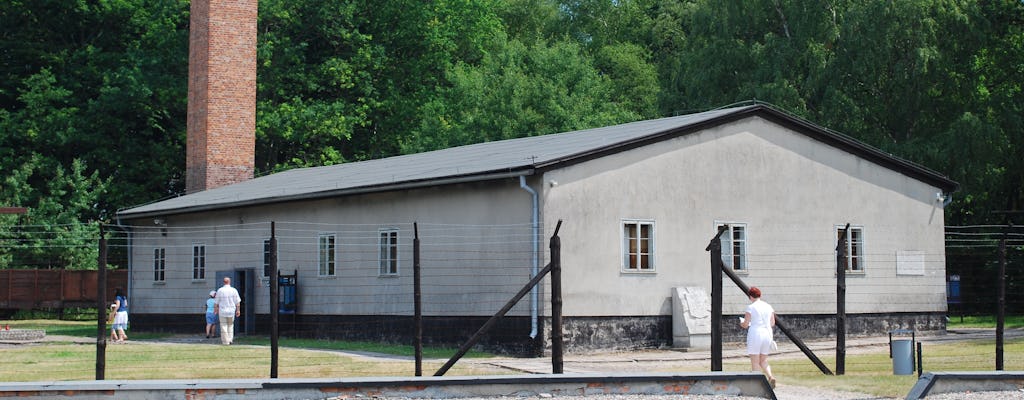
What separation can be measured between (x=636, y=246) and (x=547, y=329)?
2897 millimetres

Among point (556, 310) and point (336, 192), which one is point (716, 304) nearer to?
point (556, 310)

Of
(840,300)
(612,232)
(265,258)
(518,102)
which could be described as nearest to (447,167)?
(612,232)

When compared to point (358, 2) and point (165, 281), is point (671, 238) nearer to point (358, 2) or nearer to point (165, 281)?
→ point (165, 281)

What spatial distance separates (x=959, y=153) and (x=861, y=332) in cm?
1763

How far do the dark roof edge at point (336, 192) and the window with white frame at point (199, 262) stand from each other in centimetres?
110

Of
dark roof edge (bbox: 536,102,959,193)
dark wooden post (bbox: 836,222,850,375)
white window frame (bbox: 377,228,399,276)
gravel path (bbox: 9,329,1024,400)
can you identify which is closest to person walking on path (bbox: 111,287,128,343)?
gravel path (bbox: 9,329,1024,400)

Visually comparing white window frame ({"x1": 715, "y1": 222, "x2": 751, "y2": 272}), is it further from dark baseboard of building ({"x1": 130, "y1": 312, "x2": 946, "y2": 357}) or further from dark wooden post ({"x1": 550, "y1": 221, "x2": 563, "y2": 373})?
dark wooden post ({"x1": 550, "y1": 221, "x2": 563, "y2": 373})

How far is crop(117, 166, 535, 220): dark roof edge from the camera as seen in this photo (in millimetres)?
25661

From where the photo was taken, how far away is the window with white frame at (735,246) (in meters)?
28.2

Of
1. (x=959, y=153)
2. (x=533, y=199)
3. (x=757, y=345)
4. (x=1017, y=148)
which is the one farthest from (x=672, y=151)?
(x=1017, y=148)

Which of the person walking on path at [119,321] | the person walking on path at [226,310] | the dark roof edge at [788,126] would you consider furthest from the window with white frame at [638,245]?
the person walking on path at [119,321]

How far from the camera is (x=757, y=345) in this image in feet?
58.6

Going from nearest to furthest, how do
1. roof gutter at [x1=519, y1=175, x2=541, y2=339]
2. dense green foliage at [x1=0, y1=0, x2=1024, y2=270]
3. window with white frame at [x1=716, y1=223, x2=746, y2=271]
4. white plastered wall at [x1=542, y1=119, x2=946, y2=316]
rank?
roof gutter at [x1=519, y1=175, x2=541, y2=339]
white plastered wall at [x1=542, y1=119, x2=946, y2=316]
window with white frame at [x1=716, y1=223, x2=746, y2=271]
dense green foliage at [x1=0, y1=0, x2=1024, y2=270]

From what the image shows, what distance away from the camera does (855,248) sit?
30.5m
